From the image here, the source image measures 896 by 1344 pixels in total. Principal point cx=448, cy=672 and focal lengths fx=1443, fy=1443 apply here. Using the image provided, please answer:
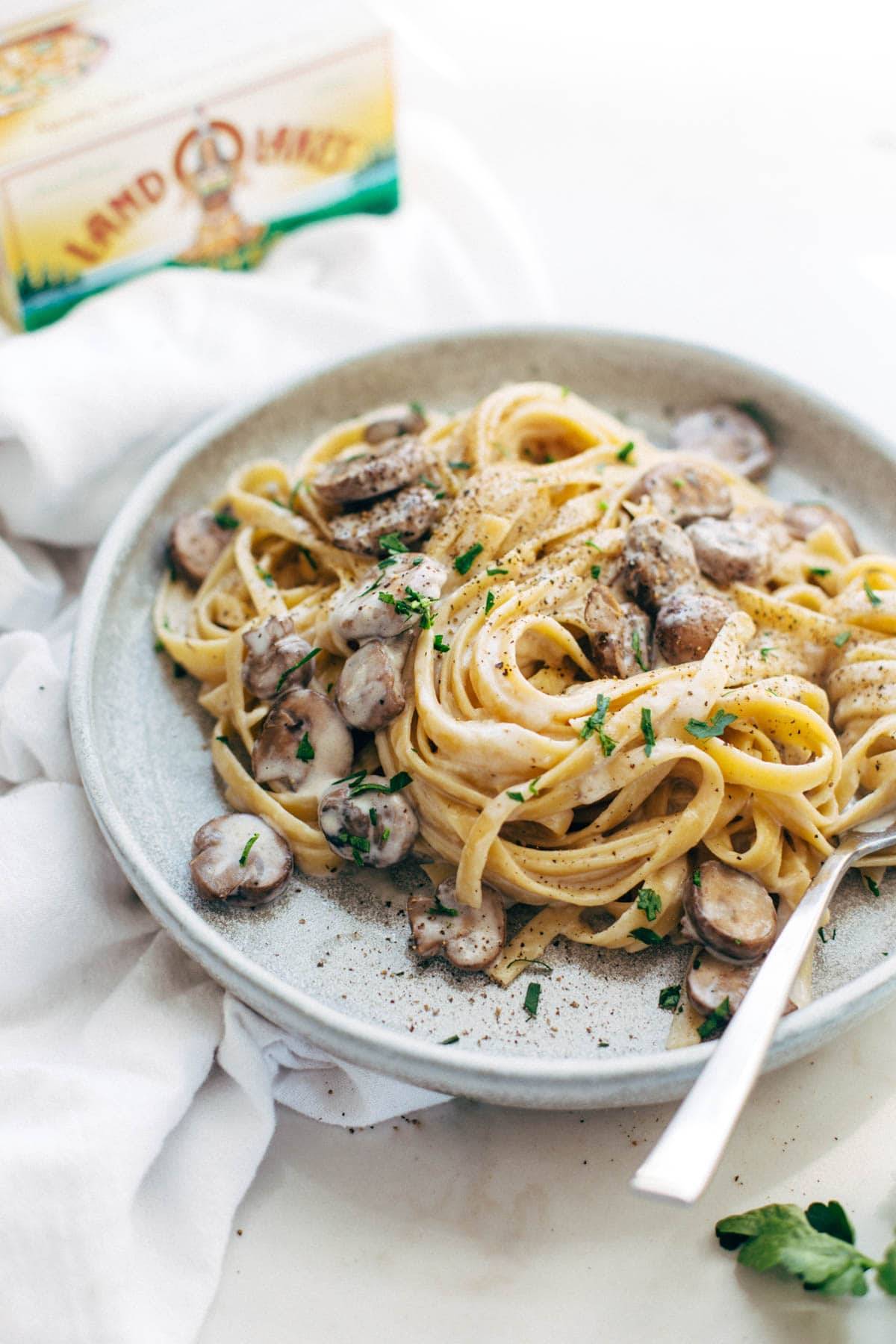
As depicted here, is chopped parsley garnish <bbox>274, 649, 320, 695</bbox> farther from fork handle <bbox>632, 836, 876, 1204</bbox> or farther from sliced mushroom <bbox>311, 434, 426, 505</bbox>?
fork handle <bbox>632, 836, 876, 1204</bbox>

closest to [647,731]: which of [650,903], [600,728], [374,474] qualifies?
[600,728]

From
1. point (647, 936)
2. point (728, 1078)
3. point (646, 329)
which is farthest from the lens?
point (646, 329)

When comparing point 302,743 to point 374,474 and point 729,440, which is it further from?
point 729,440

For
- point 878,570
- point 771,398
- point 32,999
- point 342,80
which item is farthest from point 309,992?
point 342,80

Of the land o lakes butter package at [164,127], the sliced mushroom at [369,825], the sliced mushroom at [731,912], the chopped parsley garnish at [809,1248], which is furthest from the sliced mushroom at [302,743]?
the land o lakes butter package at [164,127]

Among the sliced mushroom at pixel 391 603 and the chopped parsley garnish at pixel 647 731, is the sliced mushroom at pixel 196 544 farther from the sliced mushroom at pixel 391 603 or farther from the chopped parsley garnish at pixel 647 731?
the chopped parsley garnish at pixel 647 731

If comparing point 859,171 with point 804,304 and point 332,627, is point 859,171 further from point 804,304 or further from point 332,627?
point 332,627
